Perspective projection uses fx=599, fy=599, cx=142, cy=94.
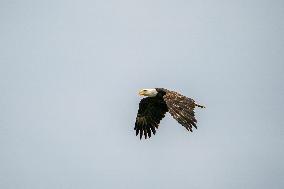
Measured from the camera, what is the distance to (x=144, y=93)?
24734 millimetres

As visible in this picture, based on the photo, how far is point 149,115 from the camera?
2556cm

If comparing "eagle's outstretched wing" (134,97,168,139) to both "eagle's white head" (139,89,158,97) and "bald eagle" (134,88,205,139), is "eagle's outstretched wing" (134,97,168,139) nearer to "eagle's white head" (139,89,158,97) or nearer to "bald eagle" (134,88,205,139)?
"bald eagle" (134,88,205,139)

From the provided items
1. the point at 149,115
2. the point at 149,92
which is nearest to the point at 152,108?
the point at 149,115

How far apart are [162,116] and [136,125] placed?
3.99 feet

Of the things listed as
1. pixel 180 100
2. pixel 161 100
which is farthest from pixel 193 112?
pixel 161 100

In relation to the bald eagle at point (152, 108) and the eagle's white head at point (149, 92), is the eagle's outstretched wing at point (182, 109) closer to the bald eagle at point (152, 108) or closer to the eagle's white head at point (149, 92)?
the bald eagle at point (152, 108)

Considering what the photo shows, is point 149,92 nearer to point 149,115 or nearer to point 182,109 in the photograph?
point 149,115

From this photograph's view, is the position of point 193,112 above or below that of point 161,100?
below

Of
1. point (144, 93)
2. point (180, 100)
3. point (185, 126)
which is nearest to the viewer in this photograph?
point (185, 126)

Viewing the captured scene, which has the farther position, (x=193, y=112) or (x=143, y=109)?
(x=143, y=109)

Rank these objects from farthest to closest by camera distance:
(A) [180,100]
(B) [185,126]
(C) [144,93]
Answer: (C) [144,93] → (A) [180,100] → (B) [185,126]

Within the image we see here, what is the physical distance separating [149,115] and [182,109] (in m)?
4.89

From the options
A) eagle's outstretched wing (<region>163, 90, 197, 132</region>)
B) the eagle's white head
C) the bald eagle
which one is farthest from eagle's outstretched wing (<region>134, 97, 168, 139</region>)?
eagle's outstretched wing (<region>163, 90, 197, 132</region>)

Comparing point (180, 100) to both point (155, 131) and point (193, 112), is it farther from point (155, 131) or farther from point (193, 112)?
point (155, 131)
